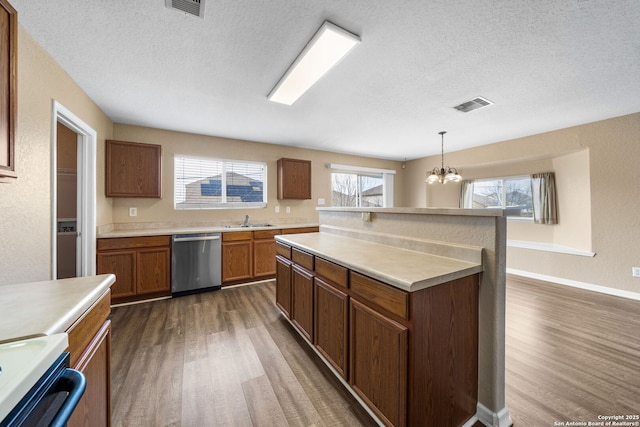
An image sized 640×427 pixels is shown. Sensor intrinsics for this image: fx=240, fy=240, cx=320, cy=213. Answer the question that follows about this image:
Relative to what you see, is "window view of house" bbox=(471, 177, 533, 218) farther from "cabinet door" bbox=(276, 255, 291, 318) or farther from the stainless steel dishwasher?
the stainless steel dishwasher

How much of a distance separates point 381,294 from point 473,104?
9.50 ft

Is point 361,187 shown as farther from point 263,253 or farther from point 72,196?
point 72,196

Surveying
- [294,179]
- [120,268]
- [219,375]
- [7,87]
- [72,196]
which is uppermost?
[294,179]

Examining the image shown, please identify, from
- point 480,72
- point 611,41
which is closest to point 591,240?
point 611,41

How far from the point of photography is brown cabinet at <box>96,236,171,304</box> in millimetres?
2934

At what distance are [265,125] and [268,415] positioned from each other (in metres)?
3.44

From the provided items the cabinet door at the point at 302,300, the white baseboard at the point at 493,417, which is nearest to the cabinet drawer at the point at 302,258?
the cabinet door at the point at 302,300

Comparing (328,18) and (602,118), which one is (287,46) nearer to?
(328,18)

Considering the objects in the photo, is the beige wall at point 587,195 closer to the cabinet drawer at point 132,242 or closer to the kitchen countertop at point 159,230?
the kitchen countertop at point 159,230

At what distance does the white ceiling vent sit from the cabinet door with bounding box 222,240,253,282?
9.21ft

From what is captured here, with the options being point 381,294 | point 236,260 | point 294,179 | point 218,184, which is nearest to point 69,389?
point 381,294

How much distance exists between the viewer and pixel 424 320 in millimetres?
1158

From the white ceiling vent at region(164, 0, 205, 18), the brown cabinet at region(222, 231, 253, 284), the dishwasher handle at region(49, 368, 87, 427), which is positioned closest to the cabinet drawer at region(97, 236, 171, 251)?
the brown cabinet at region(222, 231, 253, 284)

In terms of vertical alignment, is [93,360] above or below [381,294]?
below
